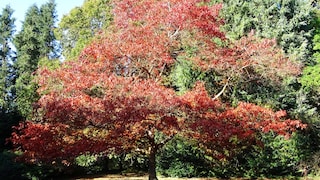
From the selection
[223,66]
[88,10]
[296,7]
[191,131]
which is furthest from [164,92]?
[88,10]

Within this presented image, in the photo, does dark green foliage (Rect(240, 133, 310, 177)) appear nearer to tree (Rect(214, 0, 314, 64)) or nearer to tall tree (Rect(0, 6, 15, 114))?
tree (Rect(214, 0, 314, 64))

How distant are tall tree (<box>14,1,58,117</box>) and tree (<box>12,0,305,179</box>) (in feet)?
48.5

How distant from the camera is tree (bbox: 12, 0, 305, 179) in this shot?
7.15 meters

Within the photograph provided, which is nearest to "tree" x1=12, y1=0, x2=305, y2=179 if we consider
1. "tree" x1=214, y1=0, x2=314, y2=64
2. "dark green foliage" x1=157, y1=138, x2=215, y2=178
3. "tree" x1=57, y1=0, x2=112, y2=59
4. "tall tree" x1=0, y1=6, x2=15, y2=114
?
"dark green foliage" x1=157, y1=138, x2=215, y2=178

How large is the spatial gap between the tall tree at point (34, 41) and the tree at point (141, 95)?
48.5 ft

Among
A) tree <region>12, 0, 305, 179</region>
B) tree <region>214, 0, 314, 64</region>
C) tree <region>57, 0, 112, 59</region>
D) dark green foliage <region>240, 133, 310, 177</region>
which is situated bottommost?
dark green foliage <region>240, 133, 310, 177</region>

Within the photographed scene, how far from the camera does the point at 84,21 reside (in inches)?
780

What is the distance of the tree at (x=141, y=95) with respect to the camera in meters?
7.15

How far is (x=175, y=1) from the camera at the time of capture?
8734mm

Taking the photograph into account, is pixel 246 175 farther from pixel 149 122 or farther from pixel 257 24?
pixel 149 122

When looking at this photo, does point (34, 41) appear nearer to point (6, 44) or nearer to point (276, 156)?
point (6, 44)

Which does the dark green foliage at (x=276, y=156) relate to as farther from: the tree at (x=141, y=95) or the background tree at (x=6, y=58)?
the background tree at (x=6, y=58)

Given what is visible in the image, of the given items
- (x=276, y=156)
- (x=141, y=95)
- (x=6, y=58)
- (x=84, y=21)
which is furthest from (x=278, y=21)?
(x=6, y=58)

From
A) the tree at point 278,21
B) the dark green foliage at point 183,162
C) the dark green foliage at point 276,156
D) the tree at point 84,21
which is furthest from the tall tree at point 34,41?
the dark green foliage at point 276,156
